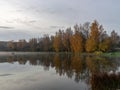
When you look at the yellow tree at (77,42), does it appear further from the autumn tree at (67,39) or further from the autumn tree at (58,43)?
the autumn tree at (58,43)

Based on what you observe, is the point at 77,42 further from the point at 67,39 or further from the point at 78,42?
the point at 67,39

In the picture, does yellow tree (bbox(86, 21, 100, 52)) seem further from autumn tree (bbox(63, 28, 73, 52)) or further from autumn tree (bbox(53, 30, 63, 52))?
autumn tree (bbox(53, 30, 63, 52))

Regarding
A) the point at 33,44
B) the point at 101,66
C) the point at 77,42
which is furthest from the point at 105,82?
the point at 33,44

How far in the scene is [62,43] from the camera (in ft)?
371

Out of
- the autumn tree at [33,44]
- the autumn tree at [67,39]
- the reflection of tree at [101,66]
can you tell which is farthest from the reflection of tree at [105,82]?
the autumn tree at [33,44]

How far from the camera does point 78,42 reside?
305 feet

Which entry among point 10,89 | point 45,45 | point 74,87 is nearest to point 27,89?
point 10,89

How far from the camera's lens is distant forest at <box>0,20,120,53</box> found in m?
81.1

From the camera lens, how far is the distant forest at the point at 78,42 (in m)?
81.1

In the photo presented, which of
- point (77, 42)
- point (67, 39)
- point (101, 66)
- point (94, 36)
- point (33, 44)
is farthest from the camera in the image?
point (33, 44)

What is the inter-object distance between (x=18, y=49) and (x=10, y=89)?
147 metres

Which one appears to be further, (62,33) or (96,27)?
(62,33)

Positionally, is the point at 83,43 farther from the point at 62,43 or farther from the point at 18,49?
the point at 18,49

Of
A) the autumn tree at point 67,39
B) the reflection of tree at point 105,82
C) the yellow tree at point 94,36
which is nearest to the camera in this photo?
the reflection of tree at point 105,82
